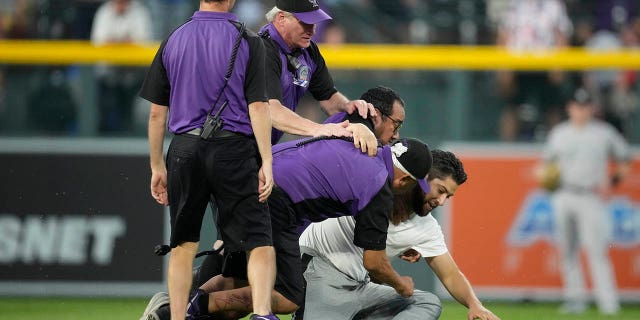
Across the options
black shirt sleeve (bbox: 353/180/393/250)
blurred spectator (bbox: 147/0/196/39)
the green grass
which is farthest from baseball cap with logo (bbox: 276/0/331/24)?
blurred spectator (bbox: 147/0/196/39)

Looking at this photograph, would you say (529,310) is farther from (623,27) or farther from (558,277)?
(623,27)

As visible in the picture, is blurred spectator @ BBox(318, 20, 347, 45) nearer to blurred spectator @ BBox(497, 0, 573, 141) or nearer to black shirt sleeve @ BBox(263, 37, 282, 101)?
blurred spectator @ BBox(497, 0, 573, 141)

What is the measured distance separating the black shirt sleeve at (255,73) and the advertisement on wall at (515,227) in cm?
598

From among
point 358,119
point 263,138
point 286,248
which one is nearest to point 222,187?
point 263,138

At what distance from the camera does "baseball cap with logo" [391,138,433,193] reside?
740 centimetres

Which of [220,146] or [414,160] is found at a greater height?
[220,146]

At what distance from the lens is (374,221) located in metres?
7.21

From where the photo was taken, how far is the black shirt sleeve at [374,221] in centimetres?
723

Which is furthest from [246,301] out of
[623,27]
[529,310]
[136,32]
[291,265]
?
[623,27]

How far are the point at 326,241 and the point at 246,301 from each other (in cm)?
84

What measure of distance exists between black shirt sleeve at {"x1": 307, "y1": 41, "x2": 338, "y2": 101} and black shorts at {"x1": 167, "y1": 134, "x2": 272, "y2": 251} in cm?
151

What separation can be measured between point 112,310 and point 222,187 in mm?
4873

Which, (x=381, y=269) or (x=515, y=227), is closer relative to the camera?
(x=381, y=269)

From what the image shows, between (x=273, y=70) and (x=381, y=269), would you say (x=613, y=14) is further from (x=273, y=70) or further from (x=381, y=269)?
(x=381, y=269)
